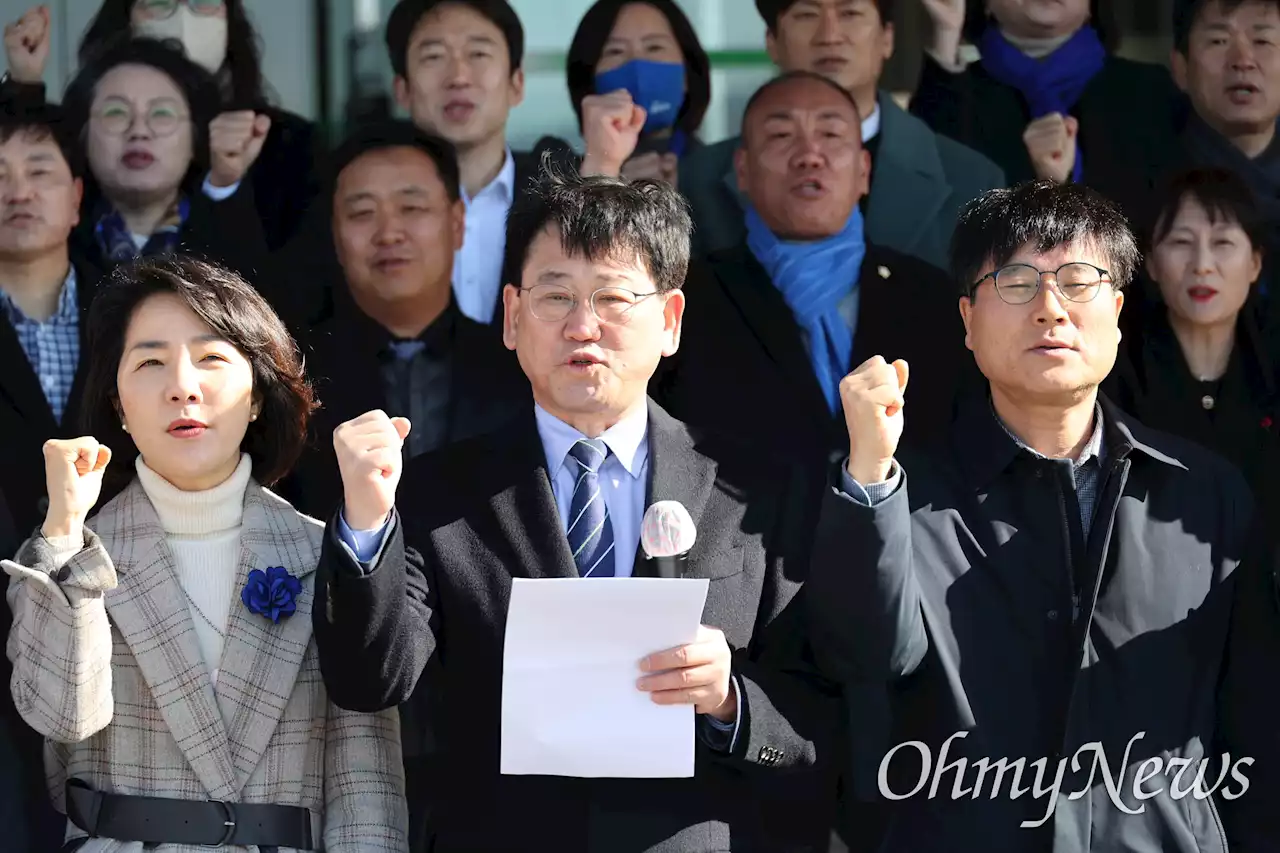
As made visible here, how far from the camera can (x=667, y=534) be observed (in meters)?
2.81

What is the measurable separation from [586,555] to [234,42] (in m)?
1.96

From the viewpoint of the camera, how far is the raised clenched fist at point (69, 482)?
111 inches

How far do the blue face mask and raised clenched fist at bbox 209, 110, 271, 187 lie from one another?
2.85 ft

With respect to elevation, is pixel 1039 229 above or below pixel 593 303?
above

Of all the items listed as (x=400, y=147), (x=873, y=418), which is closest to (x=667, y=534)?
(x=873, y=418)

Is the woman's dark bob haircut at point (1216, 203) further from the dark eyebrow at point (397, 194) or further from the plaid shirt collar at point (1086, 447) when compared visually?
the dark eyebrow at point (397, 194)

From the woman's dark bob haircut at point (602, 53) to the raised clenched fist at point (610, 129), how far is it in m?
0.09

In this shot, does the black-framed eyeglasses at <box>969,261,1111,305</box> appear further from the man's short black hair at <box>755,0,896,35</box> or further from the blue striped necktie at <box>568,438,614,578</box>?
the man's short black hair at <box>755,0,896,35</box>

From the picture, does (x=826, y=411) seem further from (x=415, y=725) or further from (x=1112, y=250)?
(x=415, y=725)

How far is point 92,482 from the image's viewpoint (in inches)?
112

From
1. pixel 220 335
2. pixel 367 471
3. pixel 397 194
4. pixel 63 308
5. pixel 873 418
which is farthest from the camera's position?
pixel 397 194

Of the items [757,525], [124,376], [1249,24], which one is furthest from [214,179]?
[1249,24]

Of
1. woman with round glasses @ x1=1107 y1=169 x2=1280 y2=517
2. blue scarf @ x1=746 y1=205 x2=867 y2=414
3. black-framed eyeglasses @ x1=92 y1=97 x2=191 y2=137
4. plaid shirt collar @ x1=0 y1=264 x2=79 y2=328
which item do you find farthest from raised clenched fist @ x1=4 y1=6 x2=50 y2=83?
woman with round glasses @ x1=1107 y1=169 x2=1280 y2=517

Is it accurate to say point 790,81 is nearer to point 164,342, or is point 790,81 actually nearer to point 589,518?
point 589,518
